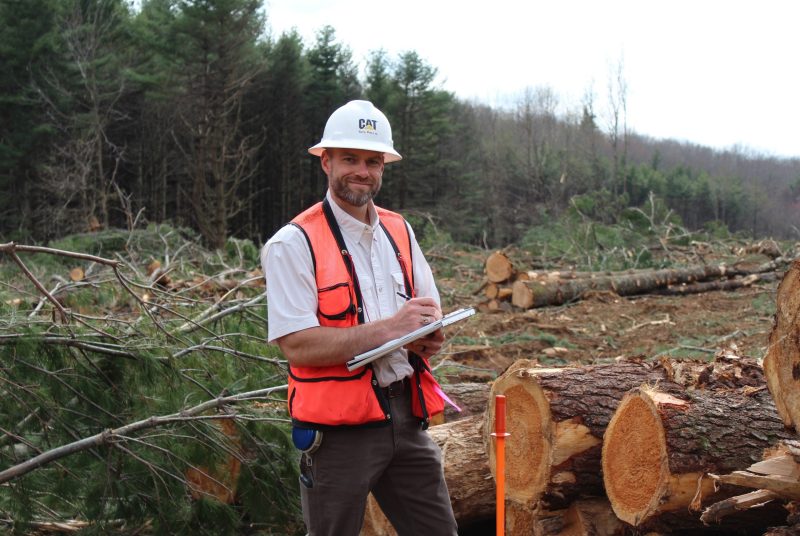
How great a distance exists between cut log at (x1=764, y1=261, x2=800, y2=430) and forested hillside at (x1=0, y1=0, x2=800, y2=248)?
1418cm

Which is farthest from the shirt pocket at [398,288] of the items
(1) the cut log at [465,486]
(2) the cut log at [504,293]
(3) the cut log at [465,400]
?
(2) the cut log at [504,293]

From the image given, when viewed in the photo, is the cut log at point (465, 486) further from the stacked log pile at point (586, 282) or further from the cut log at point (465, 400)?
the stacked log pile at point (586, 282)

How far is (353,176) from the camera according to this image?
9.20 ft

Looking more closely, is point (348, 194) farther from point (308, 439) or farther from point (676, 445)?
point (676, 445)

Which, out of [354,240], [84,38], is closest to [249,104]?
[84,38]

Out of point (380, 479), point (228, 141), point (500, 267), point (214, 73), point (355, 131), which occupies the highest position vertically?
point (214, 73)

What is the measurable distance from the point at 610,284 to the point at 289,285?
11.5m

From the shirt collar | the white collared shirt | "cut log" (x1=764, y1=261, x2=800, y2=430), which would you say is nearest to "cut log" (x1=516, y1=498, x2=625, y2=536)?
"cut log" (x1=764, y1=261, x2=800, y2=430)

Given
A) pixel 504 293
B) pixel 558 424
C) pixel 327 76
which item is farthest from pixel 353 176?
pixel 327 76

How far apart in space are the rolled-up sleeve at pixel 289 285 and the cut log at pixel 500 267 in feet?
35.1

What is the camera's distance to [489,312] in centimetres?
1264

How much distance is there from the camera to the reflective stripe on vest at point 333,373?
2.63m

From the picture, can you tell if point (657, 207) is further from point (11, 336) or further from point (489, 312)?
point (11, 336)

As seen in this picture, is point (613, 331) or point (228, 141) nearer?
point (613, 331)
